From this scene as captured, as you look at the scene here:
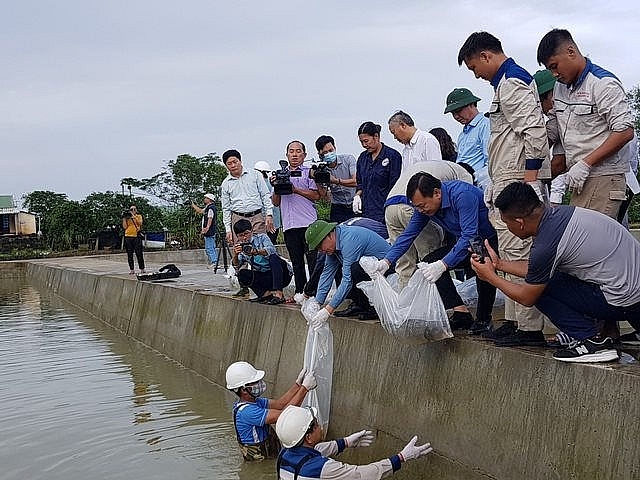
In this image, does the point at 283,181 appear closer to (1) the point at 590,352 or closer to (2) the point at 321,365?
(2) the point at 321,365

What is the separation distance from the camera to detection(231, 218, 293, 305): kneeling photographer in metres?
9.34

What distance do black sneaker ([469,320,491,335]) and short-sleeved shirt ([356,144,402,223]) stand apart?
210 cm

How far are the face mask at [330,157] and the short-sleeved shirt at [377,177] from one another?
88 centimetres

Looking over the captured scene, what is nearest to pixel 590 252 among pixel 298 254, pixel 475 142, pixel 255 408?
pixel 255 408

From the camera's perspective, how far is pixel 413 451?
5227 millimetres

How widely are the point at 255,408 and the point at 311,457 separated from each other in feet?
4.26

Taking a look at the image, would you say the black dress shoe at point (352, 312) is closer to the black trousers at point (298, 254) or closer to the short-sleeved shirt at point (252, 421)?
the short-sleeved shirt at point (252, 421)

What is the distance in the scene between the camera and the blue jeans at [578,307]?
457cm

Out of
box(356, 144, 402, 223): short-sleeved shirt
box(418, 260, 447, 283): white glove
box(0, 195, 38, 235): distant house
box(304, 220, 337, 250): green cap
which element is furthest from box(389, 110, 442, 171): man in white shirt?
box(0, 195, 38, 235): distant house

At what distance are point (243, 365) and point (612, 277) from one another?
3.10m

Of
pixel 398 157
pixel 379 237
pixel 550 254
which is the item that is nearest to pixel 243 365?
pixel 379 237

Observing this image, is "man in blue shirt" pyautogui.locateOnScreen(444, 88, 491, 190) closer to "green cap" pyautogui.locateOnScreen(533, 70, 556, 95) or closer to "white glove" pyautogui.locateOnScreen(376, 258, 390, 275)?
"green cap" pyautogui.locateOnScreen(533, 70, 556, 95)

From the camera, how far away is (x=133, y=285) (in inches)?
637

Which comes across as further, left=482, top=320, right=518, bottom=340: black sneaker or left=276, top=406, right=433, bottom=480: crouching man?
left=482, top=320, right=518, bottom=340: black sneaker
